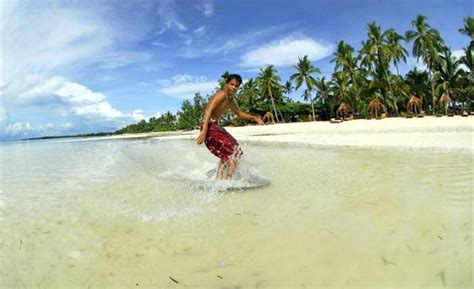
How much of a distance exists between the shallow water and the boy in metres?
0.68

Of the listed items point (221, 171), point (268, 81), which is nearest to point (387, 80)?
point (268, 81)

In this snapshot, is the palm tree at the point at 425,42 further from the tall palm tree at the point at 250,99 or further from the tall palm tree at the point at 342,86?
the tall palm tree at the point at 250,99

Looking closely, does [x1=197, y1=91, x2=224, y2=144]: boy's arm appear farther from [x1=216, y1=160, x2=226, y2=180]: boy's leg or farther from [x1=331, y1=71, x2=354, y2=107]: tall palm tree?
[x1=331, y1=71, x2=354, y2=107]: tall palm tree

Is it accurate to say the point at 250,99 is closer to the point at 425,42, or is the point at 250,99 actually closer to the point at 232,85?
the point at 425,42

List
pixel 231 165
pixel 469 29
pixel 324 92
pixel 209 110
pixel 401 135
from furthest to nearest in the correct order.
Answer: pixel 324 92 → pixel 469 29 → pixel 401 135 → pixel 231 165 → pixel 209 110

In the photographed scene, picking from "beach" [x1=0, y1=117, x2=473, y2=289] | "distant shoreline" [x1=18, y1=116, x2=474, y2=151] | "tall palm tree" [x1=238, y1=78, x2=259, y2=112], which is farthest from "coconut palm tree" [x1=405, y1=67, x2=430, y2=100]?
"beach" [x1=0, y1=117, x2=473, y2=289]

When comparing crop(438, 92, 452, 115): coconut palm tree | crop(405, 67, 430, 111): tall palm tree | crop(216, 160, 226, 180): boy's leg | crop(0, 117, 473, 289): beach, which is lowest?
crop(0, 117, 473, 289): beach

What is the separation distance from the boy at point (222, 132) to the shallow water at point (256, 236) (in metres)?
0.68

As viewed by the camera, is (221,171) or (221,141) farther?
(221,171)

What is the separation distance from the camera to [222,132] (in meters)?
6.61

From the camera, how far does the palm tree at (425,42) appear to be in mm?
39812

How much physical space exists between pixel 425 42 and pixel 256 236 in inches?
1709

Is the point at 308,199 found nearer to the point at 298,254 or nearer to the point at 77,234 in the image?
the point at 298,254

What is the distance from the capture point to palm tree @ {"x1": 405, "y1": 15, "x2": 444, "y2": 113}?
1567 inches
